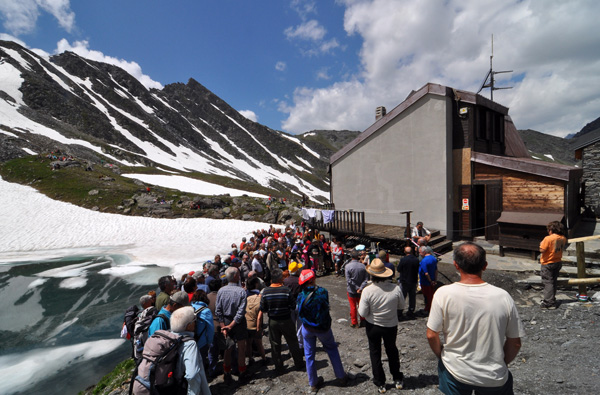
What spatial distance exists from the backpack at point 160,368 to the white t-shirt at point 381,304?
2.60 m

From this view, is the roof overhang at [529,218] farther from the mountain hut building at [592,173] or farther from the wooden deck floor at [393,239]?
the mountain hut building at [592,173]

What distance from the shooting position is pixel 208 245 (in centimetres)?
2264

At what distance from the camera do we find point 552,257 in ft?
22.0

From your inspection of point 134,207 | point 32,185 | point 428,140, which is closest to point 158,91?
point 32,185

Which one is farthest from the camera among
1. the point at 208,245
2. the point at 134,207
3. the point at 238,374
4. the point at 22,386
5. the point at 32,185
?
the point at 32,185

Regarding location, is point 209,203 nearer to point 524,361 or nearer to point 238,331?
point 238,331

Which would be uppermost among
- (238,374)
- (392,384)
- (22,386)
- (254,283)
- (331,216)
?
(331,216)

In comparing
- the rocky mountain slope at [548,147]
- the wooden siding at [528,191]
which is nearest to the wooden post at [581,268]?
the wooden siding at [528,191]

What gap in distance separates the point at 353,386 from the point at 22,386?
27.5ft

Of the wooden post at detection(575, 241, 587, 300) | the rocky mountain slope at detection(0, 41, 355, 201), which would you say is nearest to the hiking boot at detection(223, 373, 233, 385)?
the wooden post at detection(575, 241, 587, 300)

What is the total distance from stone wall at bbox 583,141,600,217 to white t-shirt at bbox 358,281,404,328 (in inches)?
890

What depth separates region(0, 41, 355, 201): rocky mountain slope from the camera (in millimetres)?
60844

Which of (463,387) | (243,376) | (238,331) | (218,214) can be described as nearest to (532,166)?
(463,387)

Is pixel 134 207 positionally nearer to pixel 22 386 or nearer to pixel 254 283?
pixel 22 386
